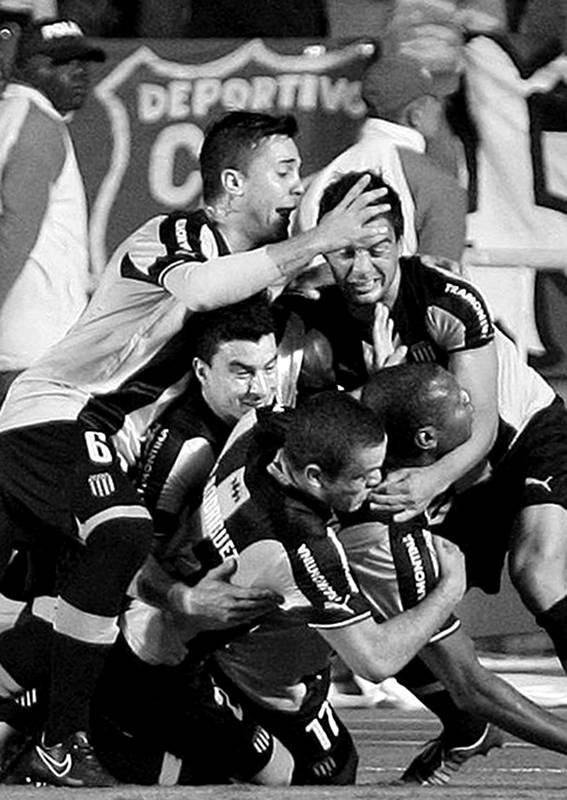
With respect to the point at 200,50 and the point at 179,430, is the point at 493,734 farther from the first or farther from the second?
the point at 200,50

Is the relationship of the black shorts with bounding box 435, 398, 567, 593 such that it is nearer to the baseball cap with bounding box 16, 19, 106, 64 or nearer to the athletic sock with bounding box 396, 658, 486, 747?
the athletic sock with bounding box 396, 658, 486, 747

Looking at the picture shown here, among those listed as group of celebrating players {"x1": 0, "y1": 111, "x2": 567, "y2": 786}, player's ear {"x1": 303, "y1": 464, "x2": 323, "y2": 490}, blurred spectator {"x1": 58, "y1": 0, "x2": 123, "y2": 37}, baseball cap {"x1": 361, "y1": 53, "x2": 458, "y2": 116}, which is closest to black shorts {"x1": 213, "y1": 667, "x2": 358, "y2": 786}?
group of celebrating players {"x1": 0, "y1": 111, "x2": 567, "y2": 786}

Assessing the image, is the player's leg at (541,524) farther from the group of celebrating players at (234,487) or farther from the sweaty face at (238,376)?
the sweaty face at (238,376)

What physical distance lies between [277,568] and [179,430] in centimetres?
65

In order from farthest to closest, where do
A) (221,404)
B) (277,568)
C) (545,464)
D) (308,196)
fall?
(308,196) → (545,464) → (221,404) → (277,568)

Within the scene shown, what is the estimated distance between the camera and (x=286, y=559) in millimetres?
6816

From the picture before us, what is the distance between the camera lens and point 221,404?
24.0 ft

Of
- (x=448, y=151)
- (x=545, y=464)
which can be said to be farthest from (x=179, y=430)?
(x=448, y=151)

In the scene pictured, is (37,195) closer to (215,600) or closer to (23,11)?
(23,11)

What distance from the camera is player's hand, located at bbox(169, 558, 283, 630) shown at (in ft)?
22.7

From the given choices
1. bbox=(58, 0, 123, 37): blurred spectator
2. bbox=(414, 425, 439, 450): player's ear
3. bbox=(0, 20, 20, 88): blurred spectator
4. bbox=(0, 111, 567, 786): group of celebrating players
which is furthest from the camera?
bbox=(58, 0, 123, 37): blurred spectator

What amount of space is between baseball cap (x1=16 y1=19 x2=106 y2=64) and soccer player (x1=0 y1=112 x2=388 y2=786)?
5.13ft

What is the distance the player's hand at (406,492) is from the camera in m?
7.24

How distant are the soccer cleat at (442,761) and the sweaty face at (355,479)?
3.22 ft
